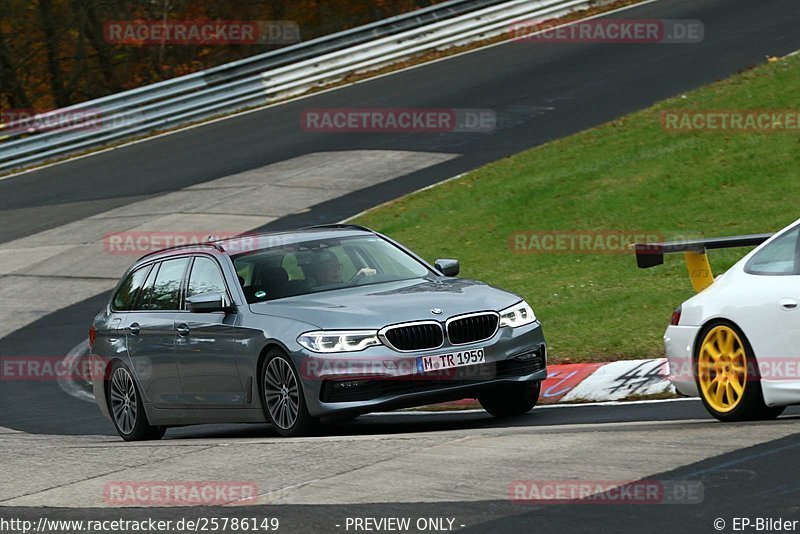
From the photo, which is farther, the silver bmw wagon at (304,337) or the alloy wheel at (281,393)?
the alloy wheel at (281,393)

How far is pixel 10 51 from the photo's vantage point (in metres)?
37.7

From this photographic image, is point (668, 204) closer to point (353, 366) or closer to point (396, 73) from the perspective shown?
point (353, 366)

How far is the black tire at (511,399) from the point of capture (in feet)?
35.8

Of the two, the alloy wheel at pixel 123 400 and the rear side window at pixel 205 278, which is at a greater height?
the rear side window at pixel 205 278

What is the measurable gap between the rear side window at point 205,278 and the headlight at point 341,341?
1427 mm

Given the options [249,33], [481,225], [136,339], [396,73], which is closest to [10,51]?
[249,33]

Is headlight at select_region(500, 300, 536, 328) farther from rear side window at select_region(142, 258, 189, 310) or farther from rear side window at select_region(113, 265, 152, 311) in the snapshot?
rear side window at select_region(113, 265, 152, 311)

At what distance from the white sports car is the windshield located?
2.70 m

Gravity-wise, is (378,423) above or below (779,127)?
below

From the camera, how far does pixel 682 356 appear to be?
951 cm

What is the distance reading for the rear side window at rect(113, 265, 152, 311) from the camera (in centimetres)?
1269

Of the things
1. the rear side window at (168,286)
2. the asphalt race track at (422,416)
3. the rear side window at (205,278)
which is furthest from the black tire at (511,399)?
the rear side window at (168,286)

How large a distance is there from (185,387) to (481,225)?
361 inches

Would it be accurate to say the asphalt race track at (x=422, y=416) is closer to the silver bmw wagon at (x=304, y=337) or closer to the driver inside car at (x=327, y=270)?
the silver bmw wagon at (x=304, y=337)
